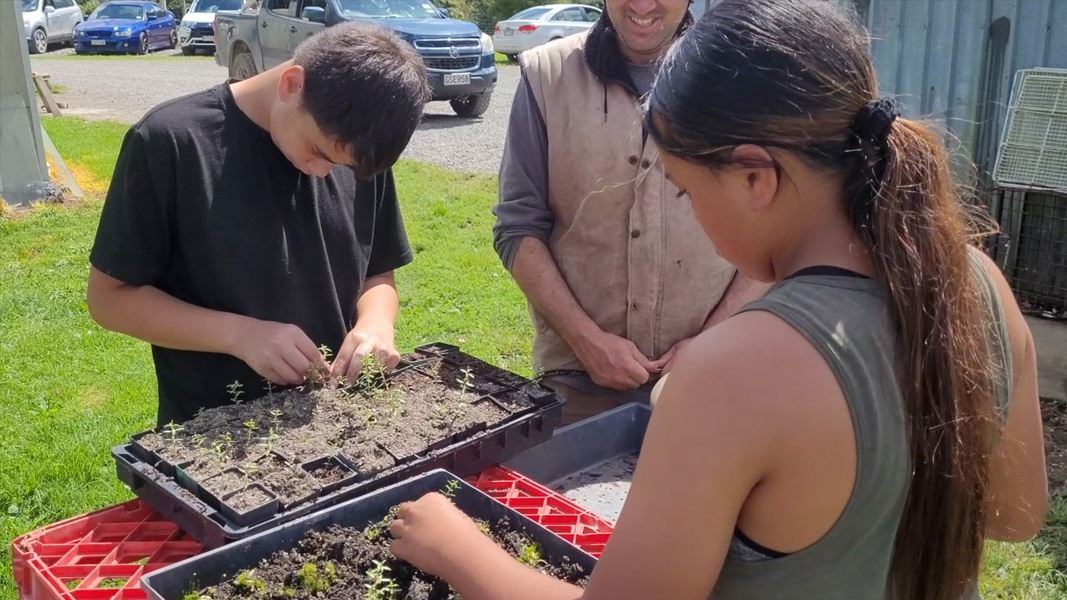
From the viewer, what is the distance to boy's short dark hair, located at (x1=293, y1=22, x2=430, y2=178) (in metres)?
1.91

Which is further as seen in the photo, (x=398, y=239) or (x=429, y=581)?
(x=398, y=239)

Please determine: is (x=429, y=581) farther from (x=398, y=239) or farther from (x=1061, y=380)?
(x=1061, y=380)

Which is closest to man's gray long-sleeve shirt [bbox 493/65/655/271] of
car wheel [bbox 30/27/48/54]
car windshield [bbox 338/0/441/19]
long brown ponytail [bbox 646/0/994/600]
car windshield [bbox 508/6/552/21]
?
long brown ponytail [bbox 646/0/994/600]

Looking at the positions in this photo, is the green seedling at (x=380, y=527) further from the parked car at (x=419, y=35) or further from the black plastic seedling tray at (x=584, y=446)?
the parked car at (x=419, y=35)

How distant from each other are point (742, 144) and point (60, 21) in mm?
28632

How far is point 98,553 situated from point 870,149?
136 cm

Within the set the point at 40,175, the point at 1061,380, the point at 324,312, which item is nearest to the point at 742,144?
the point at 324,312

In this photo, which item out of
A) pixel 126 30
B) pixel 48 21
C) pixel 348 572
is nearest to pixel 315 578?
pixel 348 572

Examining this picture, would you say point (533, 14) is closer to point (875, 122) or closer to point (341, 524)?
point (341, 524)

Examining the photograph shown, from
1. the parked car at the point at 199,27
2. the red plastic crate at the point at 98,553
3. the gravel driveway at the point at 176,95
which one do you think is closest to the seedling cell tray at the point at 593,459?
the red plastic crate at the point at 98,553

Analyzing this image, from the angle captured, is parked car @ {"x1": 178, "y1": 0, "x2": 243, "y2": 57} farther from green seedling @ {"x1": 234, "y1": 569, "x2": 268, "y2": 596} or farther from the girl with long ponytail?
the girl with long ponytail

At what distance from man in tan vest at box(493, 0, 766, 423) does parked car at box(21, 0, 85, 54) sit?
25141 millimetres

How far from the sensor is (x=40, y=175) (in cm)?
823

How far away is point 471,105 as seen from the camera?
523 inches
